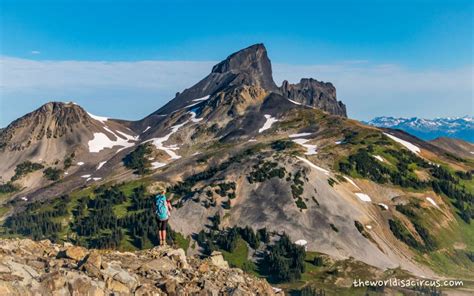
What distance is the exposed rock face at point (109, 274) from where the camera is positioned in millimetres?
24031

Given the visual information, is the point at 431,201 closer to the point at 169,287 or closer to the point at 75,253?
the point at 169,287

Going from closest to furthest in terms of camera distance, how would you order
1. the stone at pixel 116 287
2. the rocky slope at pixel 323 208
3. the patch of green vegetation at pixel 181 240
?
the stone at pixel 116 287 → the rocky slope at pixel 323 208 → the patch of green vegetation at pixel 181 240

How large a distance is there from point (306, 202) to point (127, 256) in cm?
11700

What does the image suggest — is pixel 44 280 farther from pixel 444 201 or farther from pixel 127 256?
pixel 444 201

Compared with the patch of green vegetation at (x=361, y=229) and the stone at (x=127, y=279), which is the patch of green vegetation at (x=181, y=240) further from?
the stone at (x=127, y=279)

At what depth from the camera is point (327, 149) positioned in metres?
194

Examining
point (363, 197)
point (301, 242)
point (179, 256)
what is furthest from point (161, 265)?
point (363, 197)

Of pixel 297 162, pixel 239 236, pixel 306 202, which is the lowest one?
pixel 239 236

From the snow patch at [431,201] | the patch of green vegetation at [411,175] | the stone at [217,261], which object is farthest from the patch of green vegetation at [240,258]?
the stone at [217,261]

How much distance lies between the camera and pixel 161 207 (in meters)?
37.9

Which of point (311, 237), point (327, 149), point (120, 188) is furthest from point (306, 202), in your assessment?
point (120, 188)

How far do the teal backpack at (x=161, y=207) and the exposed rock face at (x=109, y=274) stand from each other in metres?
3.37

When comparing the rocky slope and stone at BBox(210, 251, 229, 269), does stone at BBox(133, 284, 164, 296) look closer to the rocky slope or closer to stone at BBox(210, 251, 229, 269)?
stone at BBox(210, 251, 229, 269)

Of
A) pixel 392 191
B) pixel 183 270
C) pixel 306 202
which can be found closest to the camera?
pixel 183 270
